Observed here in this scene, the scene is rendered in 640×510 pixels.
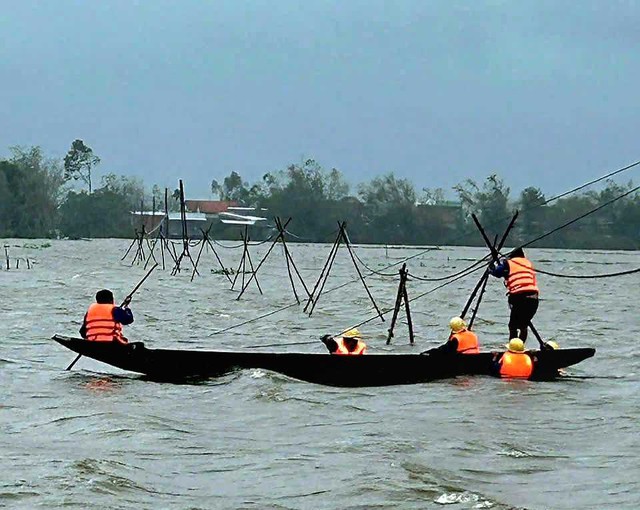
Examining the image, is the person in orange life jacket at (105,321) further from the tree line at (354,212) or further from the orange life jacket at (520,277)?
the tree line at (354,212)

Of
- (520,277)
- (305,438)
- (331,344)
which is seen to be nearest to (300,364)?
(331,344)

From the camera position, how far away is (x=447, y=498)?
436 inches

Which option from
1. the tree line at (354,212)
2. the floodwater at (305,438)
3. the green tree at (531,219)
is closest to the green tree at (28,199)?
the tree line at (354,212)

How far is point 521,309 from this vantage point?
19.8 meters

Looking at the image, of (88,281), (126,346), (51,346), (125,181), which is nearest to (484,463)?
(126,346)

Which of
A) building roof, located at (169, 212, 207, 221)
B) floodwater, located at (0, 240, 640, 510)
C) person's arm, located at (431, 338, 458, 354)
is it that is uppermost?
building roof, located at (169, 212, 207, 221)

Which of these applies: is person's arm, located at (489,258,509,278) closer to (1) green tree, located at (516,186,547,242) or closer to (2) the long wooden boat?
(2) the long wooden boat

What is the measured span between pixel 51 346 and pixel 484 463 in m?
13.1

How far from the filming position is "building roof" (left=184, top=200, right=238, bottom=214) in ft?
469

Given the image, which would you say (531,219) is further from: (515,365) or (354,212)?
(515,365)

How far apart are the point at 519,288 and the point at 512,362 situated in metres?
2.44

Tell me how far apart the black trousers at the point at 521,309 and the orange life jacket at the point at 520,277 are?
10 cm

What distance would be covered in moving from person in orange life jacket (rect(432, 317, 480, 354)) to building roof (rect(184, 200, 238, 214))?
125m

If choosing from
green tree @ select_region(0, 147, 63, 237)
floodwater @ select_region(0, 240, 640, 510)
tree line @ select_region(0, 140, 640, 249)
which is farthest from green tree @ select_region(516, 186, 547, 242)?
floodwater @ select_region(0, 240, 640, 510)
